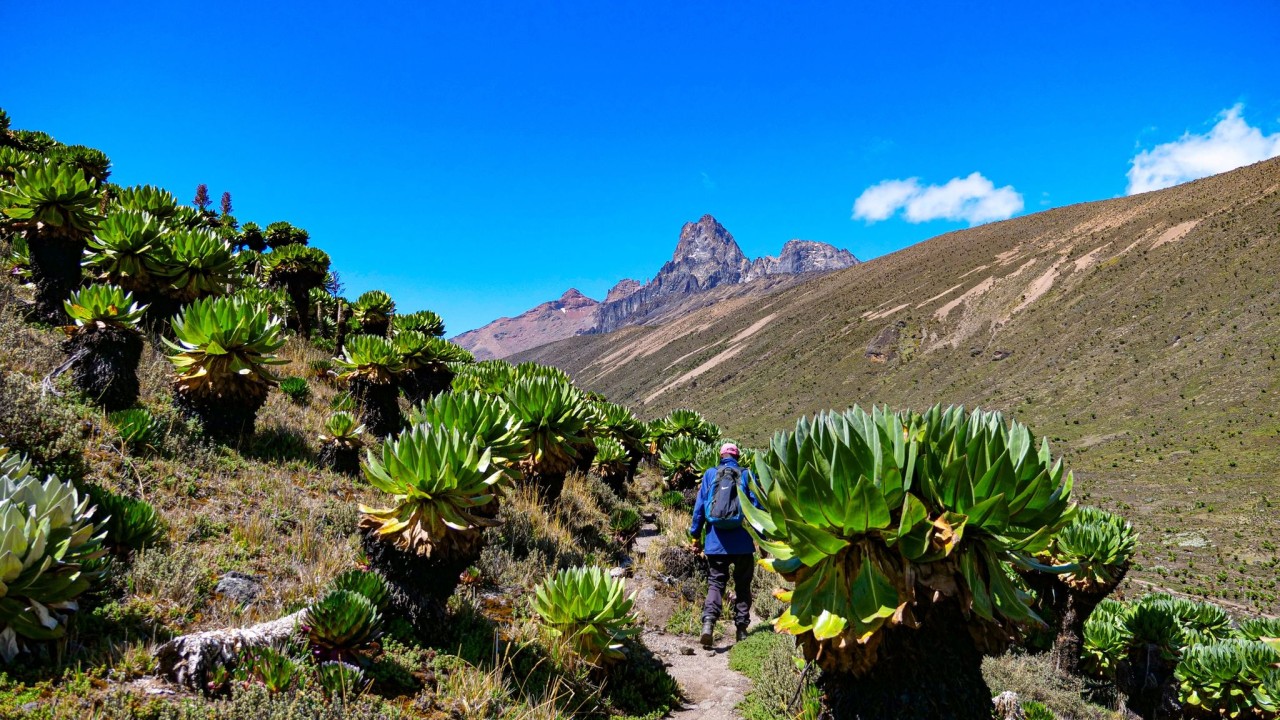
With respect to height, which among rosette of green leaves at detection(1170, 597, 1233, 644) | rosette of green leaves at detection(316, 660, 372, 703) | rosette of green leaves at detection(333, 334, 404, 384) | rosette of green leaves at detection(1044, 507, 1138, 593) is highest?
rosette of green leaves at detection(333, 334, 404, 384)

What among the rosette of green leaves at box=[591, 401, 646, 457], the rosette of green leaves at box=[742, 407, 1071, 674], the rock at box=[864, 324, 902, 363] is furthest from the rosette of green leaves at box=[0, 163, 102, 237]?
the rock at box=[864, 324, 902, 363]

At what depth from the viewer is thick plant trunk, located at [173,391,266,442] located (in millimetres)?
5336

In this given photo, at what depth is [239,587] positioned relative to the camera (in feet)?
11.8

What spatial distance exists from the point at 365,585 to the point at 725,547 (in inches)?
145

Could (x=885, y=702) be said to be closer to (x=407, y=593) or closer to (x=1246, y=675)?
(x=407, y=593)

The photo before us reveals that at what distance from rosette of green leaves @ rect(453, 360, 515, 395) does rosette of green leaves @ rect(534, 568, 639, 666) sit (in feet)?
11.8

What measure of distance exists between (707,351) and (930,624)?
325ft

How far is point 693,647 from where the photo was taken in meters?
5.96

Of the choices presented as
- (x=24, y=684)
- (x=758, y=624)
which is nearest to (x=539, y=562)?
(x=758, y=624)

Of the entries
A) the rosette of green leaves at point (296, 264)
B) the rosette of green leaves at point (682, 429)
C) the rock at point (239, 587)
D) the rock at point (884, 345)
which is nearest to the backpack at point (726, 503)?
the rock at point (239, 587)

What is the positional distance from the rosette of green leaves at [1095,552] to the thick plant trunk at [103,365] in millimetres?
8840

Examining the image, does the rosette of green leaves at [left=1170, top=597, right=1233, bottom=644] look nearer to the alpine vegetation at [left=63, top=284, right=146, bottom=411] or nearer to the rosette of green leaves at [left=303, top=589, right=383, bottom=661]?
the rosette of green leaves at [left=303, top=589, right=383, bottom=661]

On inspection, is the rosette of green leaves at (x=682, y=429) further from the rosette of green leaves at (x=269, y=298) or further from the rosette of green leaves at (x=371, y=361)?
the rosette of green leaves at (x=269, y=298)

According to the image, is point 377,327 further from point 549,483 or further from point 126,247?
point 549,483
